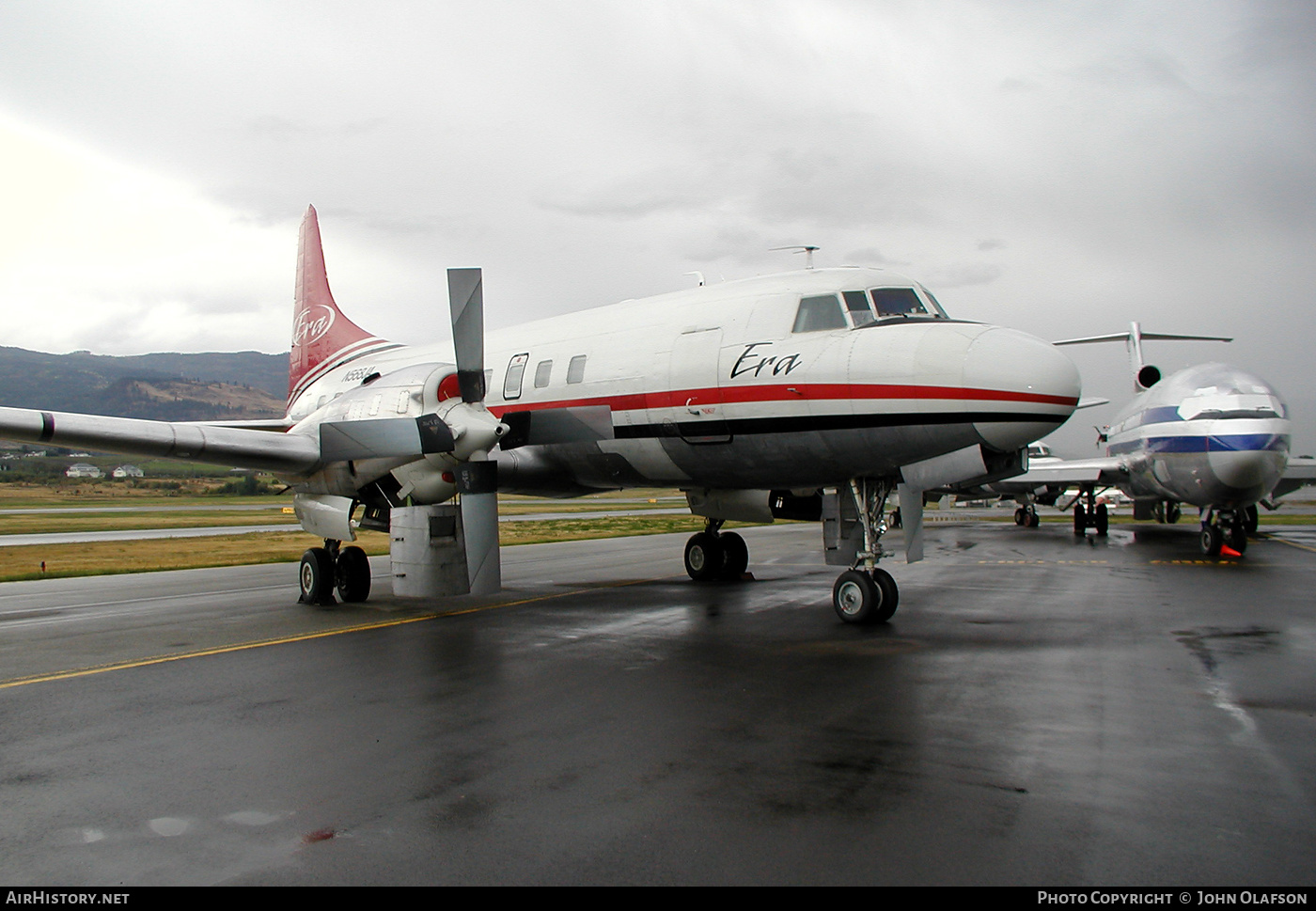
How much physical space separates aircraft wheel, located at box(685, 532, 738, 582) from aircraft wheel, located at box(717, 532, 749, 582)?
0.20 feet

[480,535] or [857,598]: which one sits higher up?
[480,535]

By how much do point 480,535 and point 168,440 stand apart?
4.28 m

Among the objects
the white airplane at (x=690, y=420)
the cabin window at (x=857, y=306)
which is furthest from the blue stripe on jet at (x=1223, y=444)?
the cabin window at (x=857, y=306)

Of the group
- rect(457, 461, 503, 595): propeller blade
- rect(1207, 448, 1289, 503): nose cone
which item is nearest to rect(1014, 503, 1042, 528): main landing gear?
rect(1207, 448, 1289, 503): nose cone

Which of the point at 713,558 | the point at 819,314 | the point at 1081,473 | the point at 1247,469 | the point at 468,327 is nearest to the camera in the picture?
the point at 819,314

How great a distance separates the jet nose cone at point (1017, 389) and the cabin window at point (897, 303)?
3.78 ft

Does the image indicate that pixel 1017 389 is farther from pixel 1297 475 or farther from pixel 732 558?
pixel 1297 475

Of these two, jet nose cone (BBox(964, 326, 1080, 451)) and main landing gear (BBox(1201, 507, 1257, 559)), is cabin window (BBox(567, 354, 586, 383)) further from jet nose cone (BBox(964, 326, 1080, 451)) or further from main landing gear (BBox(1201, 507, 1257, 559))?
main landing gear (BBox(1201, 507, 1257, 559))

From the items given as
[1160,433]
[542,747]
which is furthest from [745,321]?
[1160,433]

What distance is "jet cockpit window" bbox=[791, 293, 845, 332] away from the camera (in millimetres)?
9969

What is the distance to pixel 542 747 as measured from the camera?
18.1 feet

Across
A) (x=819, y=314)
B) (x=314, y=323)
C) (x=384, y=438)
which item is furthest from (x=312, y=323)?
(x=819, y=314)

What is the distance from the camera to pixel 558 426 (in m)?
11.6

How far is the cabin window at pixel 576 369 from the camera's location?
12031 millimetres
